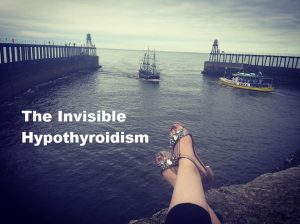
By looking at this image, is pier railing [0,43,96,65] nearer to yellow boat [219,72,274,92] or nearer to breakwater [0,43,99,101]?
breakwater [0,43,99,101]

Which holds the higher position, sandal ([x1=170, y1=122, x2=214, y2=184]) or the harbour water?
sandal ([x1=170, y1=122, x2=214, y2=184])

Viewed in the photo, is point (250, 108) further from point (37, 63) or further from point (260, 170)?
point (37, 63)

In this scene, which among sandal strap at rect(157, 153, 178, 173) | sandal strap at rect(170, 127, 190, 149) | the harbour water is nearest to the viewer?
sandal strap at rect(157, 153, 178, 173)

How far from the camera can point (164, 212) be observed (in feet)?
17.2

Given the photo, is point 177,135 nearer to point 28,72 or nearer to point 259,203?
point 259,203

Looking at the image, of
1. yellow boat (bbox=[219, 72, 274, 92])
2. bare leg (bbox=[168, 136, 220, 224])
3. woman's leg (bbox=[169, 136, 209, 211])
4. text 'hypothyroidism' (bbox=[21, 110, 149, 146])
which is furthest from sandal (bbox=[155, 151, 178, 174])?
yellow boat (bbox=[219, 72, 274, 92])

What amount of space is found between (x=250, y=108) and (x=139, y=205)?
28623mm

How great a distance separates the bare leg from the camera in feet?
8.79

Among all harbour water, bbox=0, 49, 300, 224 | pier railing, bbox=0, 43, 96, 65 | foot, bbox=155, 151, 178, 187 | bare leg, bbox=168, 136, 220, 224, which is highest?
pier railing, bbox=0, 43, 96, 65

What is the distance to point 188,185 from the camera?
298cm

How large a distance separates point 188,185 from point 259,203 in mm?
3156

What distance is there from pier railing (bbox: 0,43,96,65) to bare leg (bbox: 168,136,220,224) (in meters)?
38.5

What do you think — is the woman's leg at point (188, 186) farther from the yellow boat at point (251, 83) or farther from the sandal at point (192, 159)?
the yellow boat at point (251, 83)

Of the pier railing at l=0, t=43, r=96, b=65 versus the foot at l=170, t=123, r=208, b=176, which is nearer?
the foot at l=170, t=123, r=208, b=176
